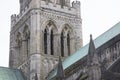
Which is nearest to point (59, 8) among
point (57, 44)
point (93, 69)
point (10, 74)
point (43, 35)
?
point (43, 35)

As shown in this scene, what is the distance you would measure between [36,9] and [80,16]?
5.69 m

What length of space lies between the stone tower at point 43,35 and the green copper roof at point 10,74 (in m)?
0.68

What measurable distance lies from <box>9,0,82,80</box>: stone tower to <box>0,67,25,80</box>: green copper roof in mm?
678

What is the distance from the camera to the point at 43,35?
4612 cm

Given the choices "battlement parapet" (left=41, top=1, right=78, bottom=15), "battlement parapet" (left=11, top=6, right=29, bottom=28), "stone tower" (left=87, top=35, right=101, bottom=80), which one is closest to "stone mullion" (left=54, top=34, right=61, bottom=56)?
"battlement parapet" (left=41, top=1, right=78, bottom=15)

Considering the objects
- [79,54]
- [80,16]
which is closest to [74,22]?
[80,16]

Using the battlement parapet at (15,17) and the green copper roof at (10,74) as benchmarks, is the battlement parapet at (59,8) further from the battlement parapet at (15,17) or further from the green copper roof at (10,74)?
the green copper roof at (10,74)

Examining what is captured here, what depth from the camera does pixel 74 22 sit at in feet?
159

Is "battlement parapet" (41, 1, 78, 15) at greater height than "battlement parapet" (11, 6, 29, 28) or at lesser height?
greater

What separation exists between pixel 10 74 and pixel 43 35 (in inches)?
215

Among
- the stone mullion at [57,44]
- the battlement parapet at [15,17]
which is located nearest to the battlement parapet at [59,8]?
the battlement parapet at [15,17]

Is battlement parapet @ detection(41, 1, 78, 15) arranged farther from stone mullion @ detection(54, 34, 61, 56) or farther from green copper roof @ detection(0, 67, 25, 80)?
green copper roof @ detection(0, 67, 25, 80)

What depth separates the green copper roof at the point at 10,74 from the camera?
4530 centimetres

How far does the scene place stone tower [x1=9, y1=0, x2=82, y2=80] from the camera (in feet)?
146
